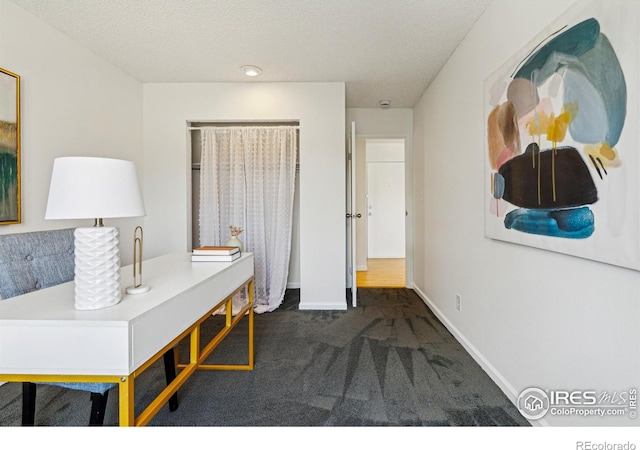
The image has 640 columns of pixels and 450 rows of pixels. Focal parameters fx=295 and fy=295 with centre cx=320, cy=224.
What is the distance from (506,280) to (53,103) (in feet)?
10.8

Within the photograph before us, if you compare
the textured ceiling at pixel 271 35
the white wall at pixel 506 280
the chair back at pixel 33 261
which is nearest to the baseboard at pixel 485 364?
the white wall at pixel 506 280

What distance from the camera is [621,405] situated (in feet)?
3.37

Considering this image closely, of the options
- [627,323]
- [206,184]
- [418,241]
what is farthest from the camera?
[418,241]

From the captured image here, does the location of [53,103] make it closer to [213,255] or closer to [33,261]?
[33,261]

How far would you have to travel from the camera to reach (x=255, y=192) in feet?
10.5

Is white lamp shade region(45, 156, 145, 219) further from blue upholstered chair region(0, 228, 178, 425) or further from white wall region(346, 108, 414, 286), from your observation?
white wall region(346, 108, 414, 286)

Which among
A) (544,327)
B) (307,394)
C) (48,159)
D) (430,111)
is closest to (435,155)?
(430,111)

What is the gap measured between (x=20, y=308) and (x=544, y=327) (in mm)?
2046

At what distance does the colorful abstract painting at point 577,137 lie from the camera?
952mm

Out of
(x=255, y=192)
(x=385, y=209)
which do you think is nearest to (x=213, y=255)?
(x=255, y=192)

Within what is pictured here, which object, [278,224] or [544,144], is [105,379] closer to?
[544,144]

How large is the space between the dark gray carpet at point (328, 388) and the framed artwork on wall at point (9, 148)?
1.08 m

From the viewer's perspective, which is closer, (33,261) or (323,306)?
(33,261)

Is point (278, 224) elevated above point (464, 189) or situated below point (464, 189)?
below
